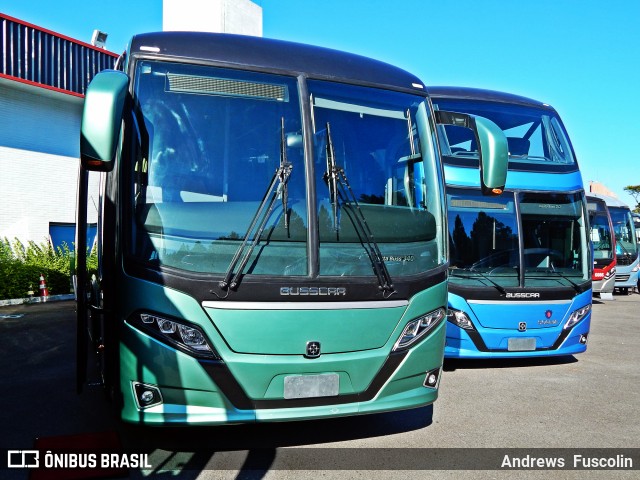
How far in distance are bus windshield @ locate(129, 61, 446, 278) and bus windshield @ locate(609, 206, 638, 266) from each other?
53.7 ft

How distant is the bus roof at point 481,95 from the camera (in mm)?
7969

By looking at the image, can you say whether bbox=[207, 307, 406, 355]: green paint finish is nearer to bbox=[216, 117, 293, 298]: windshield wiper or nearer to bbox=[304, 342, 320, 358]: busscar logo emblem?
bbox=[304, 342, 320, 358]: busscar logo emblem

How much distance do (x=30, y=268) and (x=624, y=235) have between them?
706 inches

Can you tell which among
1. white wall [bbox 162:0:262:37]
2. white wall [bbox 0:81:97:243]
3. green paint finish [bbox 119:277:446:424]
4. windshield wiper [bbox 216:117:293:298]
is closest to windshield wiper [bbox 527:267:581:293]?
green paint finish [bbox 119:277:446:424]

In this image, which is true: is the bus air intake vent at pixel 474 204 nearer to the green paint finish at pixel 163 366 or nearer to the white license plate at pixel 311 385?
the white license plate at pixel 311 385

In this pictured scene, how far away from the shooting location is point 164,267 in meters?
3.89

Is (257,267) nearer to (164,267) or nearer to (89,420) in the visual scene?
(164,267)

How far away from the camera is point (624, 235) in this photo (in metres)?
19.0

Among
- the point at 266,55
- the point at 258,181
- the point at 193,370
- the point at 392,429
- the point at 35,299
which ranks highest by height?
the point at 266,55

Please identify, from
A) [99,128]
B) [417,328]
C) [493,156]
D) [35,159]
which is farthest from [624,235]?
[99,128]

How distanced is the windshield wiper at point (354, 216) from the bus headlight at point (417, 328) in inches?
13.5

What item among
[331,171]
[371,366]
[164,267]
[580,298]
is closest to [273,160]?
[331,171]

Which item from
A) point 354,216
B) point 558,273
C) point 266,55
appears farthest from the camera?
point 558,273

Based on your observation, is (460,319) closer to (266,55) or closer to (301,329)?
(301,329)
